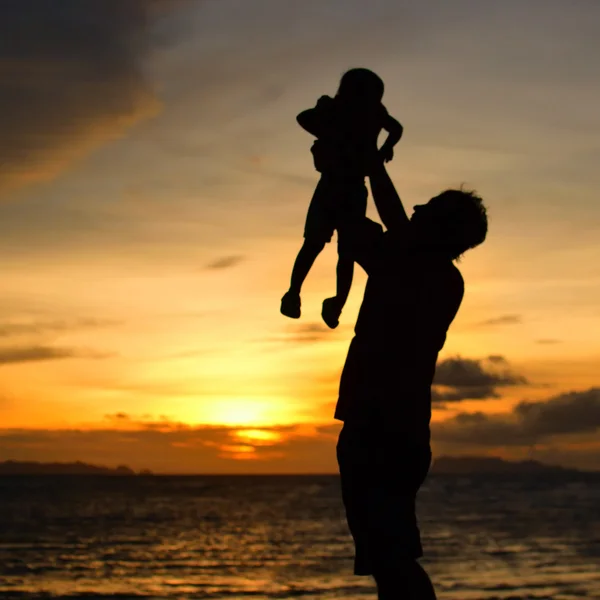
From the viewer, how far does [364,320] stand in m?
4.02

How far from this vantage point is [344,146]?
4.17 m

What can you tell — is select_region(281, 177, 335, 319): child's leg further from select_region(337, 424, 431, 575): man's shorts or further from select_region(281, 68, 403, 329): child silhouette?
select_region(337, 424, 431, 575): man's shorts

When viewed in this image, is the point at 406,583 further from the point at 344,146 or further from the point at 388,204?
the point at 344,146

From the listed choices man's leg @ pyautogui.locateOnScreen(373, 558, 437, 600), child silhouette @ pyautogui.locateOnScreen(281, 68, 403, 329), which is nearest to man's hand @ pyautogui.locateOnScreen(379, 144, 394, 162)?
child silhouette @ pyautogui.locateOnScreen(281, 68, 403, 329)

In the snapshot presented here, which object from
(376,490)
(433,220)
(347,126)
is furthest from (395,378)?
(347,126)

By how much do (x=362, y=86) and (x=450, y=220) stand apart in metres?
0.67

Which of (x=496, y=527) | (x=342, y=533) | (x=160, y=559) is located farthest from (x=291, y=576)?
(x=496, y=527)

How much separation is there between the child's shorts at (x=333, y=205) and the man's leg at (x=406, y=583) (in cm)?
141

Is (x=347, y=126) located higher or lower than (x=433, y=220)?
higher

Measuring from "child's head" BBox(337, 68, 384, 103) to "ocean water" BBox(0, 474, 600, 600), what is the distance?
17763 millimetres

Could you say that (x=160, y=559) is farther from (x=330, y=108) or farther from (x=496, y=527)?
(x=330, y=108)

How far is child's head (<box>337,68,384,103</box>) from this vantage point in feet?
13.5

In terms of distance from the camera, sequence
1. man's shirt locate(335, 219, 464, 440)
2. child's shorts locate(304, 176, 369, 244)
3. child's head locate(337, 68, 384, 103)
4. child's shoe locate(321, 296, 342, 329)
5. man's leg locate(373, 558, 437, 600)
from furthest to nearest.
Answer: child's shoe locate(321, 296, 342, 329)
child's shorts locate(304, 176, 369, 244)
child's head locate(337, 68, 384, 103)
man's shirt locate(335, 219, 464, 440)
man's leg locate(373, 558, 437, 600)

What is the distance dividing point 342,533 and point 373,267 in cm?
3491
